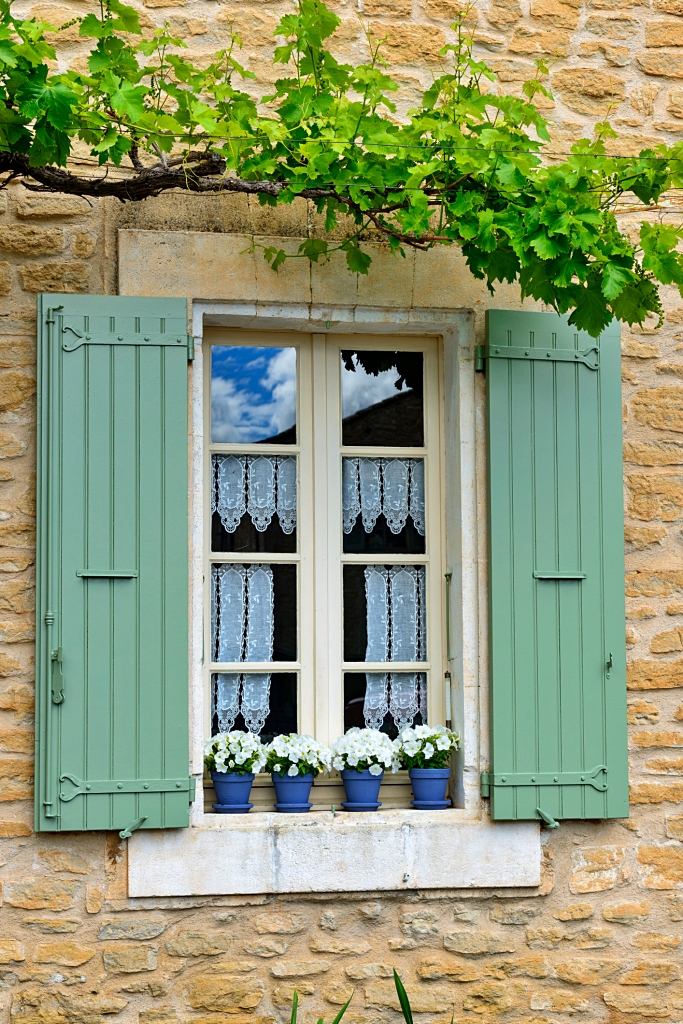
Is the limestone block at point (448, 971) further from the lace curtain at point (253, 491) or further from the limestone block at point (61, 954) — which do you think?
the lace curtain at point (253, 491)

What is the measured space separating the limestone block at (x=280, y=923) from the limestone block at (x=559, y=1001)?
0.79 metres

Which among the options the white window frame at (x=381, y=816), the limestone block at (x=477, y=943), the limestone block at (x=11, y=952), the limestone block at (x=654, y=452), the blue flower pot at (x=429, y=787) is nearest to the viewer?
the limestone block at (x=11, y=952)

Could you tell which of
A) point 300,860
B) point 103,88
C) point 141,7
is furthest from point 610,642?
point 141,7

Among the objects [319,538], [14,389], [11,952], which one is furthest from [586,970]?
[14,389]

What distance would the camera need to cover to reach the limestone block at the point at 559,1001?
3822 millimetres

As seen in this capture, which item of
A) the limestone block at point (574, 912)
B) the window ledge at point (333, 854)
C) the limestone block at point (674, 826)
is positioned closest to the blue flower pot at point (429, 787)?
the window ledge at point (333, 854)

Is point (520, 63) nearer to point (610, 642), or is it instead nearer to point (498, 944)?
point (610, 642)

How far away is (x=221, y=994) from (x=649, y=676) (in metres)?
1.72

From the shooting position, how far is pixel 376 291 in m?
3.98

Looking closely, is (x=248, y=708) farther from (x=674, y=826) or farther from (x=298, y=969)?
(x=674, y=826)

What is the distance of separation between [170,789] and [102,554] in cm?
74

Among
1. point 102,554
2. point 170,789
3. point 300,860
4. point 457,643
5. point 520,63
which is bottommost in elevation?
point 300,860

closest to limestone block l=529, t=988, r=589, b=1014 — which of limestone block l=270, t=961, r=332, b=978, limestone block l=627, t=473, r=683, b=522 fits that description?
limestone block l=270, t=961, r=332, b=978

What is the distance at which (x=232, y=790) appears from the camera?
383 cm
